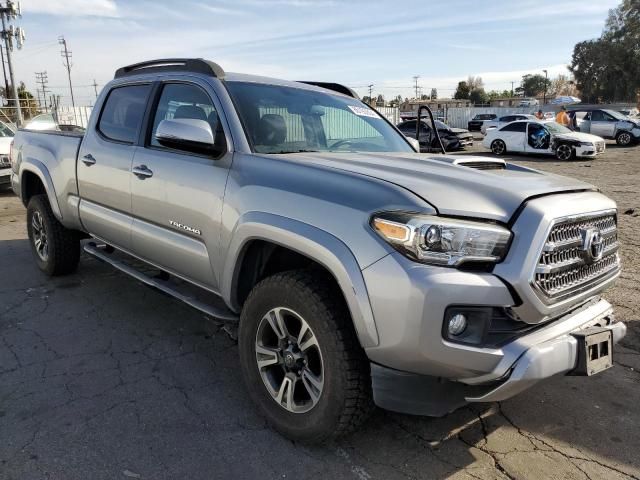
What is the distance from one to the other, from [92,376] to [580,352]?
2.90 metres

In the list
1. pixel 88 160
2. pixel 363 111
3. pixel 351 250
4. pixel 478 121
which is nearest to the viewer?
A: pixel 351 250

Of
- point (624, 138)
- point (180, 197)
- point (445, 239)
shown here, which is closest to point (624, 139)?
point (624, 138)

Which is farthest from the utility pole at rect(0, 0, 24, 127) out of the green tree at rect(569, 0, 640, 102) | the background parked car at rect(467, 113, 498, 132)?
the green tree at rect(569, 0, 640, 102)

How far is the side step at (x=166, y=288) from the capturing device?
3.25m

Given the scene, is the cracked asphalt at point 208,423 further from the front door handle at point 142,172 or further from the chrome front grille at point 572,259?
the front door handle at point 142,172

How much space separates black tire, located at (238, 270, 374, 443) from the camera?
245 centimetres

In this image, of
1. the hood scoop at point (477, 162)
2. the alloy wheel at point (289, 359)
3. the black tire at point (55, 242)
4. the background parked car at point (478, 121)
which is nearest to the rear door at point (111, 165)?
the black tire at point (55, 242)

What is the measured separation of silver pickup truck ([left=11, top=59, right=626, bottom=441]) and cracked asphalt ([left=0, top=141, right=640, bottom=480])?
0.87 feet

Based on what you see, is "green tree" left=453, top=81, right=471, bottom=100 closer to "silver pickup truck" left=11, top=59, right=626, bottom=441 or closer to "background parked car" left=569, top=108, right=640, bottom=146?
"background parked car" left=569, top=108, right=640, bottom=146

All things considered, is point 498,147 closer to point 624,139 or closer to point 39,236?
point 624,139

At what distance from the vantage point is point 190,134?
3.05 meters

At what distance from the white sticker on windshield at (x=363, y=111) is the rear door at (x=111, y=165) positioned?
154 centimetres

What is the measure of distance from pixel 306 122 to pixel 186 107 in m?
0.83

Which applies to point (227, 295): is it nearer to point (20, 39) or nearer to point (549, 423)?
point (549, 423)
